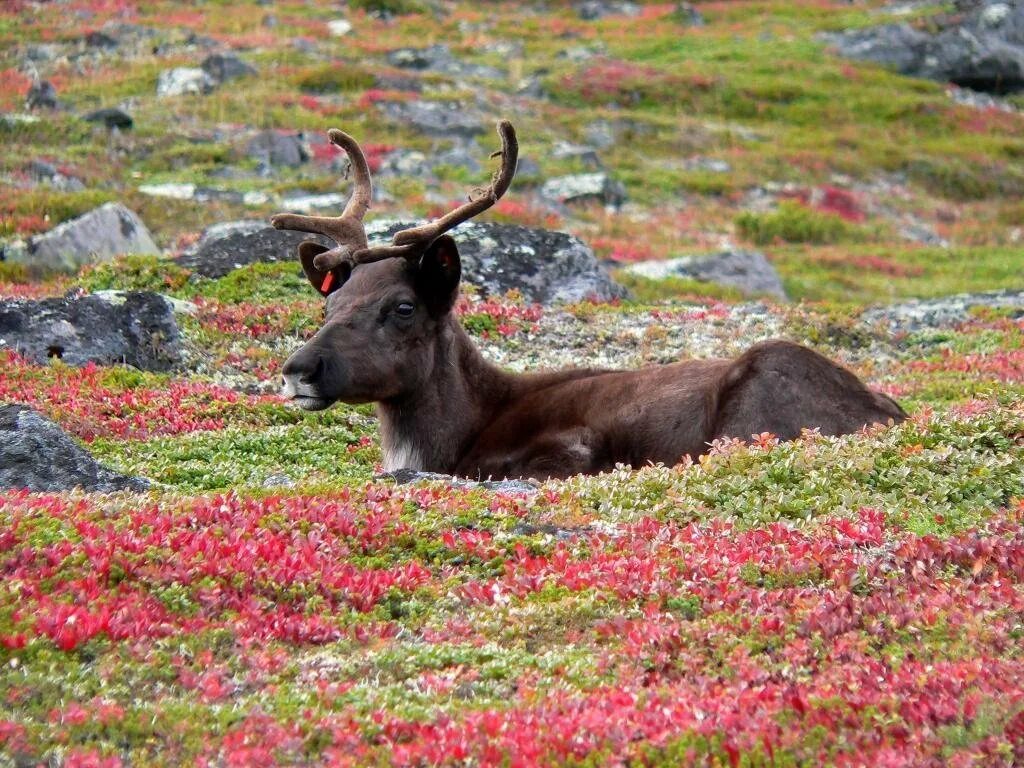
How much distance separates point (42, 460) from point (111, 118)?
1379 inches

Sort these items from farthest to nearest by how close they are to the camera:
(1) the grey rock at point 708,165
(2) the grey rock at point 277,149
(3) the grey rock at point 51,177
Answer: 1. (1) the grey rock at point 708,165
2. (2) the grey rock at point 277,149
3. (3) the grey rock at point 51,177

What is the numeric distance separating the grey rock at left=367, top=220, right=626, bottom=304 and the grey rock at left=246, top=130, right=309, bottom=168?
16.5m

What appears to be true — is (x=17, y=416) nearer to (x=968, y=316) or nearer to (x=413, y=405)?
(x=413, y=405)

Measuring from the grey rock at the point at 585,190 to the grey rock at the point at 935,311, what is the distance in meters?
13.4

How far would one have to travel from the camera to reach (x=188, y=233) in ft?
107

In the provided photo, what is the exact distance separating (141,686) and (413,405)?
7.43 m

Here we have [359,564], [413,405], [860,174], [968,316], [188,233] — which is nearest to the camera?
[359,564]

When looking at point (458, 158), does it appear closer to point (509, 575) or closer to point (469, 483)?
point (469, 483)

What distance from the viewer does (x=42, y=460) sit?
37.6 ft

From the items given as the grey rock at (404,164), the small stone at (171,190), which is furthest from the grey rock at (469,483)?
the grey rock at (404,164)

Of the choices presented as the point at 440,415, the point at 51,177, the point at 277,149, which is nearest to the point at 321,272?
the point at 440,415

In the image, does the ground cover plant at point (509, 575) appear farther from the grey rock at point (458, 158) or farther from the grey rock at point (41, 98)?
the grey rock at point (41, 98)

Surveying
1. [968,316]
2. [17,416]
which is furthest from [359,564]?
[968,316]

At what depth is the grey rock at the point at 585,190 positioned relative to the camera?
140 feet
